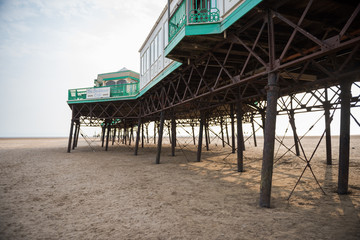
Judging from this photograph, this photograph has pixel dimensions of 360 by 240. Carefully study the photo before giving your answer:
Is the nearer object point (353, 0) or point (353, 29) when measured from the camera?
point (353, 0)

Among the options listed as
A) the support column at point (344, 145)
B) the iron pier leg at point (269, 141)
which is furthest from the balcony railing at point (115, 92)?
the support column at point (344, 145)

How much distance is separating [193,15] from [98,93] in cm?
1577

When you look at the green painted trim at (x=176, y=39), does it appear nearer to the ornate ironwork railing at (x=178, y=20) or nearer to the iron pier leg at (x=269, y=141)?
the ornate ironwork railing at (x=178, y=20)

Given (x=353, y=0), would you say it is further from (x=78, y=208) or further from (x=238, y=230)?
(x=78, y=208)

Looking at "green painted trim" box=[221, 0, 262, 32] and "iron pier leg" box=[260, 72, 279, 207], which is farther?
"iron pier leg" box=[260, 72, 279, 207]

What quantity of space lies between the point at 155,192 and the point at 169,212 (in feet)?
6.16

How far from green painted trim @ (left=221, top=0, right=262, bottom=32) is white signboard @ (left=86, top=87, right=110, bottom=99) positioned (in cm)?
1584

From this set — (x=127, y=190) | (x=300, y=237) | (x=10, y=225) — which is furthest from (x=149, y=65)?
(x=300, y=237)

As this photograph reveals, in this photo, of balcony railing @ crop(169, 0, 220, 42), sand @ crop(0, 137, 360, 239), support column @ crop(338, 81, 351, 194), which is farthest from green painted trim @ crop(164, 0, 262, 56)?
sand @ crop(0, 137, 360, 239)

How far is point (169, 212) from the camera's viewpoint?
5.14 meters

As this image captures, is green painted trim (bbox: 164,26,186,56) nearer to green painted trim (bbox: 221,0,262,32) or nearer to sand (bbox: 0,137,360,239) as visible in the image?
green painted trim (bbox: 221,0,262,32)

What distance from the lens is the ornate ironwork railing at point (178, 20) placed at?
24.0 feet

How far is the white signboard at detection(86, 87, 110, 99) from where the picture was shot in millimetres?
19641

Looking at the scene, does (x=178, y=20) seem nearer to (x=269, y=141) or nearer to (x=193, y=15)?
(x=193, y=15)
